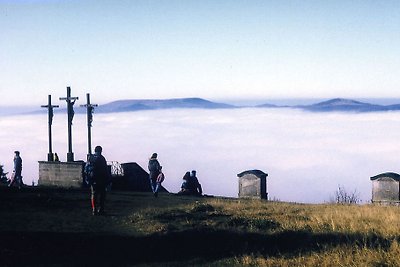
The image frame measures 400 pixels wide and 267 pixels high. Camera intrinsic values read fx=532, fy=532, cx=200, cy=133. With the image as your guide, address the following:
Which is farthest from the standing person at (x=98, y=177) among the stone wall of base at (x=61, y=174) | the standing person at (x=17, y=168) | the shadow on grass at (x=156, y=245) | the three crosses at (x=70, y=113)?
the three crosses at (x=70, y=113)

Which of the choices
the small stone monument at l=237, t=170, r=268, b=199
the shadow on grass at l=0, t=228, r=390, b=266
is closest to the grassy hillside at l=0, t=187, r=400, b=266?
the shadow on grass at l=0, t=228, r=390, b=266

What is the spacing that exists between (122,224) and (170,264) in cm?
389

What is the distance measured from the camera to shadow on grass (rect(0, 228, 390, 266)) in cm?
981

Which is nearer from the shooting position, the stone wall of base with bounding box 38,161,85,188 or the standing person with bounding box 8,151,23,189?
the standing person with bounding box 8,151,23,189

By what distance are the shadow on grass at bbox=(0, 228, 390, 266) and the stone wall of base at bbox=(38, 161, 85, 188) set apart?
12672 millimetres

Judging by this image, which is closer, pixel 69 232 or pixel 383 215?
pixel 69 232

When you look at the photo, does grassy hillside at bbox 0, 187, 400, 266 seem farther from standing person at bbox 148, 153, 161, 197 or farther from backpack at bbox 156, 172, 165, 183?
standing person at bbox 148, 153, 161, 197

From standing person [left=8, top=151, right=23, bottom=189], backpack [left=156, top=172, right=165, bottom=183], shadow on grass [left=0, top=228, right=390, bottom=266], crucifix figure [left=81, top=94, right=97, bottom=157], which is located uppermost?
crucifix figure [left=81, top=94, right=97, bottom=157]

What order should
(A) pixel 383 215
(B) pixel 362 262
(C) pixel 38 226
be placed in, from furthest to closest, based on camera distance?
(A) pixel 383 215 < (C) pixel 38 226 < (B) pixel 362 262

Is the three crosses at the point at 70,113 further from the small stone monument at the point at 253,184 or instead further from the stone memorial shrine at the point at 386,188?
the stone memorial shrine at the point at 386,188

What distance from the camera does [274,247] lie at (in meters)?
10.6

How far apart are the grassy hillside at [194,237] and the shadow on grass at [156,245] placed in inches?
0.7

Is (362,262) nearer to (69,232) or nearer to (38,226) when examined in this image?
(69,232)

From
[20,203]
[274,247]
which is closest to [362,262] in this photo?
[274,247]
